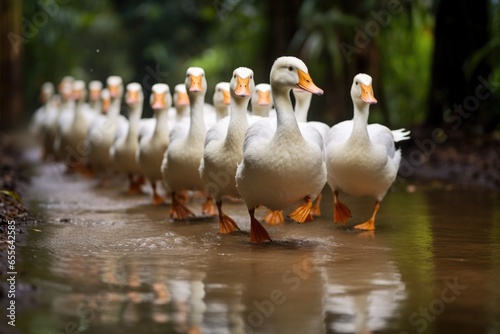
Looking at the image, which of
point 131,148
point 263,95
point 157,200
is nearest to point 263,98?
point 263,95

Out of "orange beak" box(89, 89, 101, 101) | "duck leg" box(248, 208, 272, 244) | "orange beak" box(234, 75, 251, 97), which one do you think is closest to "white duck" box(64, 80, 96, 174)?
"orange beak" box(89, 89, 101, 101)

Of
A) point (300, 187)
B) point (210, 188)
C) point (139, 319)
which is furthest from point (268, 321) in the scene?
point (210, 188)

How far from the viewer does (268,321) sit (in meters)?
5.02

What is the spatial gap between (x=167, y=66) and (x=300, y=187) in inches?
798

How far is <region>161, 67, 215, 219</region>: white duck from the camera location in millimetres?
9242

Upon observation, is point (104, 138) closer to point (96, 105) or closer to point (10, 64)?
point (96, 105)

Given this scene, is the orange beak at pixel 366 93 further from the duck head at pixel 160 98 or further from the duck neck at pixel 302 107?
the duck head at pixel 160 98

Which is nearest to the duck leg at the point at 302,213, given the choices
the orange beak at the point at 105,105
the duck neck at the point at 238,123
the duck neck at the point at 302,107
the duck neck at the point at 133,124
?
the duck neck at the point at 238,123

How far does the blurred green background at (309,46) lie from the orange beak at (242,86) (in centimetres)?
715

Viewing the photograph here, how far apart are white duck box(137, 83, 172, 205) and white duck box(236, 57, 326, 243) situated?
9.25ft

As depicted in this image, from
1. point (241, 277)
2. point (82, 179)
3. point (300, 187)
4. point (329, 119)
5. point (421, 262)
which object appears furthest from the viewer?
point (329, 119)

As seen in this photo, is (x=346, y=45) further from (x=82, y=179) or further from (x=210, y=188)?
(x=210, y=188)

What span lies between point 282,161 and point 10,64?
1601 cm

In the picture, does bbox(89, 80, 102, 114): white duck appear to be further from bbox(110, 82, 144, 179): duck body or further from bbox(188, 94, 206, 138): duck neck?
bbox(188, 94, 206, 138): duck neck
